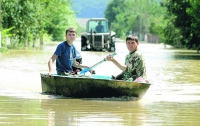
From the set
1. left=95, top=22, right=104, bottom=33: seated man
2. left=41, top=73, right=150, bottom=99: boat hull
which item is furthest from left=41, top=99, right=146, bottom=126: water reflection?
left=95, top=22, right=104, bottom=33: seated man

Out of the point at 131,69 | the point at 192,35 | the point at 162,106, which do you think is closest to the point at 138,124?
the point at 162,106

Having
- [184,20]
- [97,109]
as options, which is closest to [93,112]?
[97,109]

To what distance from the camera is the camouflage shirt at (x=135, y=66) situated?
508 inches

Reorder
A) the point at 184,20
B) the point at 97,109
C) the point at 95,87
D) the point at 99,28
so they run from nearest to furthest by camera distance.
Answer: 1. the point at 97,109
2. the point at 95,87
3. the point at 184,20
4. the point at 99,28

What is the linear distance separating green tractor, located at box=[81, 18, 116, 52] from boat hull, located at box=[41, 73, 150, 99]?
3281 centimetres

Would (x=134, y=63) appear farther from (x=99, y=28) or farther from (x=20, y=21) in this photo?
(x=20, y=21)

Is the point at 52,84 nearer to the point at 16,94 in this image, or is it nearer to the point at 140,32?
the point at 16,94

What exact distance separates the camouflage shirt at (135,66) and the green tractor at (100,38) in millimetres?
32819

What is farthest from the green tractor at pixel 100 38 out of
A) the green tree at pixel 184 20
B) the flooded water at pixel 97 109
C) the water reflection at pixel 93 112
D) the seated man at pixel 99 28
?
the water reflection at pixel 93 112

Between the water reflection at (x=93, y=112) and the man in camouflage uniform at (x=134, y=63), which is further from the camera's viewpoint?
the man in camouflage uniform at (x=134, y=63)

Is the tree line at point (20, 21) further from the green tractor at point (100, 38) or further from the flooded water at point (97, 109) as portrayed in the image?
the flooded water at point (97, 109)

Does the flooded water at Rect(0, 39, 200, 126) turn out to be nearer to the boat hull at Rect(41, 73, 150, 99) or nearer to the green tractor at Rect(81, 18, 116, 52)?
the boat hull at Rect(41, 73, 150, 99)

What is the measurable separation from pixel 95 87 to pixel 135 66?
0.87 meters

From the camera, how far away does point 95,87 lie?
1280 cm
